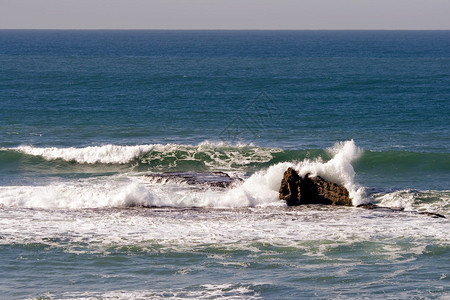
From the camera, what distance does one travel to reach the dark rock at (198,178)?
27.6m

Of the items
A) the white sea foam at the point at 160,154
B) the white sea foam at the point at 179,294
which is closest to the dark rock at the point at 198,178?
the white sea foam at the point at 160,154

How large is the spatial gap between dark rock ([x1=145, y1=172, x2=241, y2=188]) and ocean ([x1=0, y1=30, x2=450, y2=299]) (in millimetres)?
89

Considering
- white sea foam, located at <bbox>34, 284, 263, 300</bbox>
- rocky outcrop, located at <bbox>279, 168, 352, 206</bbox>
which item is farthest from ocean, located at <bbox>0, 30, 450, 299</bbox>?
rocky outcrop, located at <bbox>279, 168, 352, 206</bbox>

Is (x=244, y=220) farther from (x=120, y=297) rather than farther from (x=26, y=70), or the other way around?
(x=26, y=70)

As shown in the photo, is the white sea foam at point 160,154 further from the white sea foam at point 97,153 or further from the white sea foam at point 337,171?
the white sea foam at point 337,171

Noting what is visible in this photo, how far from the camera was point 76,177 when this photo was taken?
102 feet

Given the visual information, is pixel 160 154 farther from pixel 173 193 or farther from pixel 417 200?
pixel 417 200

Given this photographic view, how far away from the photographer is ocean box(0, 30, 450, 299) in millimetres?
17969

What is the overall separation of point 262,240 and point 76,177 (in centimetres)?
1291

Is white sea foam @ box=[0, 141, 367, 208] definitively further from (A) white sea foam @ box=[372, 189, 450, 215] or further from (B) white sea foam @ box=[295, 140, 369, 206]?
(A) white sea foam @ box=[372, 189, 450, 215]

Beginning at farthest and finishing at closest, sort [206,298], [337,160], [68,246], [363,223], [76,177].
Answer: [76,177], [337,160], [363,223], [68,246], [206,298]

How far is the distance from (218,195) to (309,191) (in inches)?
135

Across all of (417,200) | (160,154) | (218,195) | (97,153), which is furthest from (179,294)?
(97,153)

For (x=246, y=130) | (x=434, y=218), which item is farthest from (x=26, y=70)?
(x=434, y=218)
